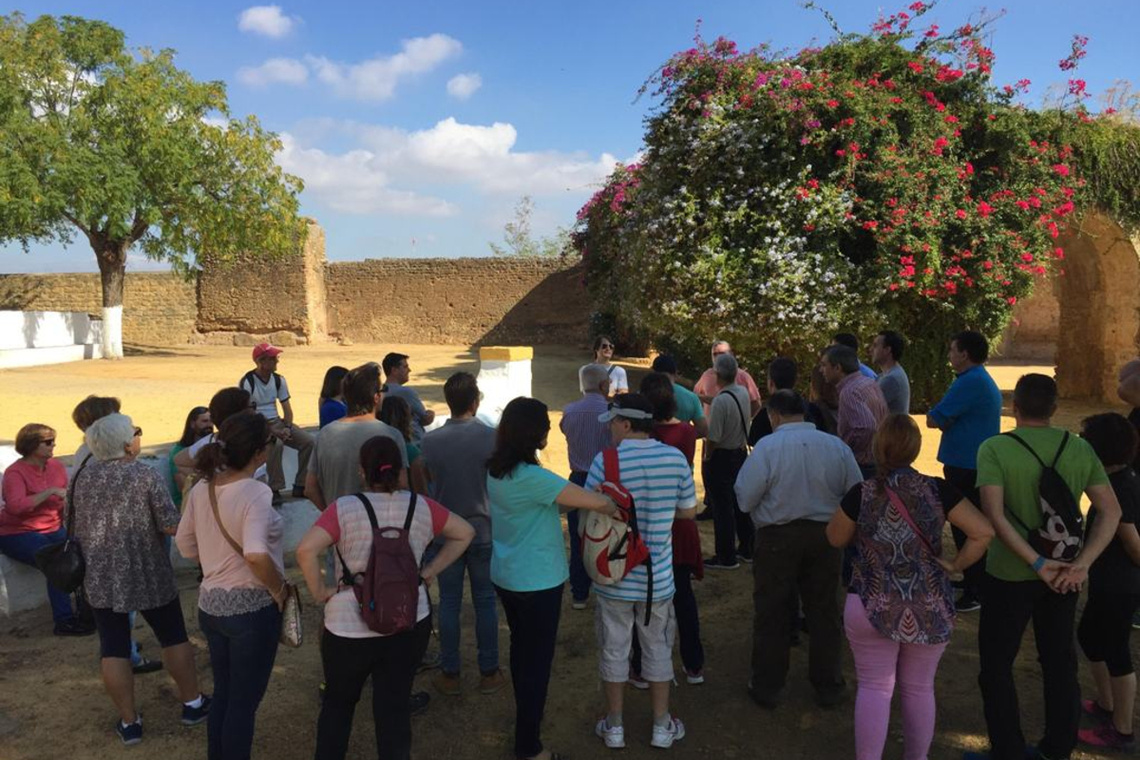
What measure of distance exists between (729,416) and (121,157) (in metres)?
16.2

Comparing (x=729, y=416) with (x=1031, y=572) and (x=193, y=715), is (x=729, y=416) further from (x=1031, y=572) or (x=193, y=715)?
(x=193, y=715)

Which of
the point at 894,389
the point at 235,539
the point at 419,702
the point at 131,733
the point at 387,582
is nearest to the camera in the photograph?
the point at 387,582

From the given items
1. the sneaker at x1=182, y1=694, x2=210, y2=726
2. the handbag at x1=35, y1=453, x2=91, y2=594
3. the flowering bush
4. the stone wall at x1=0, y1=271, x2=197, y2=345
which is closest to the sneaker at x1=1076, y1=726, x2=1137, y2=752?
the sneaker at x1=182, y1=694, x2=210, y2=726

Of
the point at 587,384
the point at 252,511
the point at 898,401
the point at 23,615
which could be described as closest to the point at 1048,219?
the point at 898,401

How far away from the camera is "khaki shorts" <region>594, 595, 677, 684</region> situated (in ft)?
9.81

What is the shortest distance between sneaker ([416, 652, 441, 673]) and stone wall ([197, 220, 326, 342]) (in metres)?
21.9

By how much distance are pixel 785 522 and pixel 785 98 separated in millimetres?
7490

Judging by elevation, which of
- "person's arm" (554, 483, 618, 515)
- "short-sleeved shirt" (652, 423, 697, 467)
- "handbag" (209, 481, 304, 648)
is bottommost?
"handbag" (209, 481, 304, 648)

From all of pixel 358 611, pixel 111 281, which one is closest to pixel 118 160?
pixel 111 281

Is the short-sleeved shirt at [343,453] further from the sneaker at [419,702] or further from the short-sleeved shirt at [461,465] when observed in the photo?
the sneaker at [419,702]

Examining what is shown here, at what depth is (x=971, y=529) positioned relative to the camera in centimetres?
251

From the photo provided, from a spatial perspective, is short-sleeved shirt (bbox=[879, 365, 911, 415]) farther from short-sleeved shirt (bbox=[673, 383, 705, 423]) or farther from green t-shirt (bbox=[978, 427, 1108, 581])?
green t-shirt (bbox=[978, 427, 1108, 581])

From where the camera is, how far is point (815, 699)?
3432 mm

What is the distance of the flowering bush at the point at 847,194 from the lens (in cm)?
913
